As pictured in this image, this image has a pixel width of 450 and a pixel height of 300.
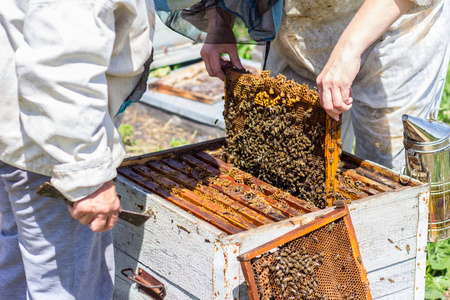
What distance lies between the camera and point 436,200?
7.82 ft

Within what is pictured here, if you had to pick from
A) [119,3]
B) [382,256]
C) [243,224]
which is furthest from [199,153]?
[119,3]

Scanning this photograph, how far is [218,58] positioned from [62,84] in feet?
4.40

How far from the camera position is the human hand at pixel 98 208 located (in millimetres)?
1621

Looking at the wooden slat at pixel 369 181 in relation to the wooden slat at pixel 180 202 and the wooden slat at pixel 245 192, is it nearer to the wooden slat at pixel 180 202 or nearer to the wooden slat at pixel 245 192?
the wooden slat at pixel 245 192

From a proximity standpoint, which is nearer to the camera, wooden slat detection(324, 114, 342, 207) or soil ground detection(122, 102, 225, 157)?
wooden slat detection(324, 114, 342, 207)

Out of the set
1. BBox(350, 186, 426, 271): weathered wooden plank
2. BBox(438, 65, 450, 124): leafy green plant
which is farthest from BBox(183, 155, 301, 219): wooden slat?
BBox(438, 65, 450, 124): leafy green plant

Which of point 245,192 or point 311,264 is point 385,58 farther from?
point 311,264

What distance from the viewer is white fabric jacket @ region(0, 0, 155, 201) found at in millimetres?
1451

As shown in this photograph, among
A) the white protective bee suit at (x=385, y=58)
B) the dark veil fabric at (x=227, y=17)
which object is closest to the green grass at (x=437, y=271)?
the white protective bee suit at (x=385, y=58)

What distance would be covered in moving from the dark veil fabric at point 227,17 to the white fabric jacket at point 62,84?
2.56ft

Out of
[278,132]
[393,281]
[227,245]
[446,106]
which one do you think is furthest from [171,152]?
[446,106]

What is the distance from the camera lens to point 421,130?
2.29 metres

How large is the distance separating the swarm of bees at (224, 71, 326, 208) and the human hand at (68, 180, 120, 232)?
93cm

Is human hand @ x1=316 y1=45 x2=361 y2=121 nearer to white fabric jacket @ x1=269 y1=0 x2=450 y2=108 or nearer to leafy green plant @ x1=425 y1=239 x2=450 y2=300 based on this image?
white fabric jacket @ x1=269 y1=0 x2=450 y2=108
